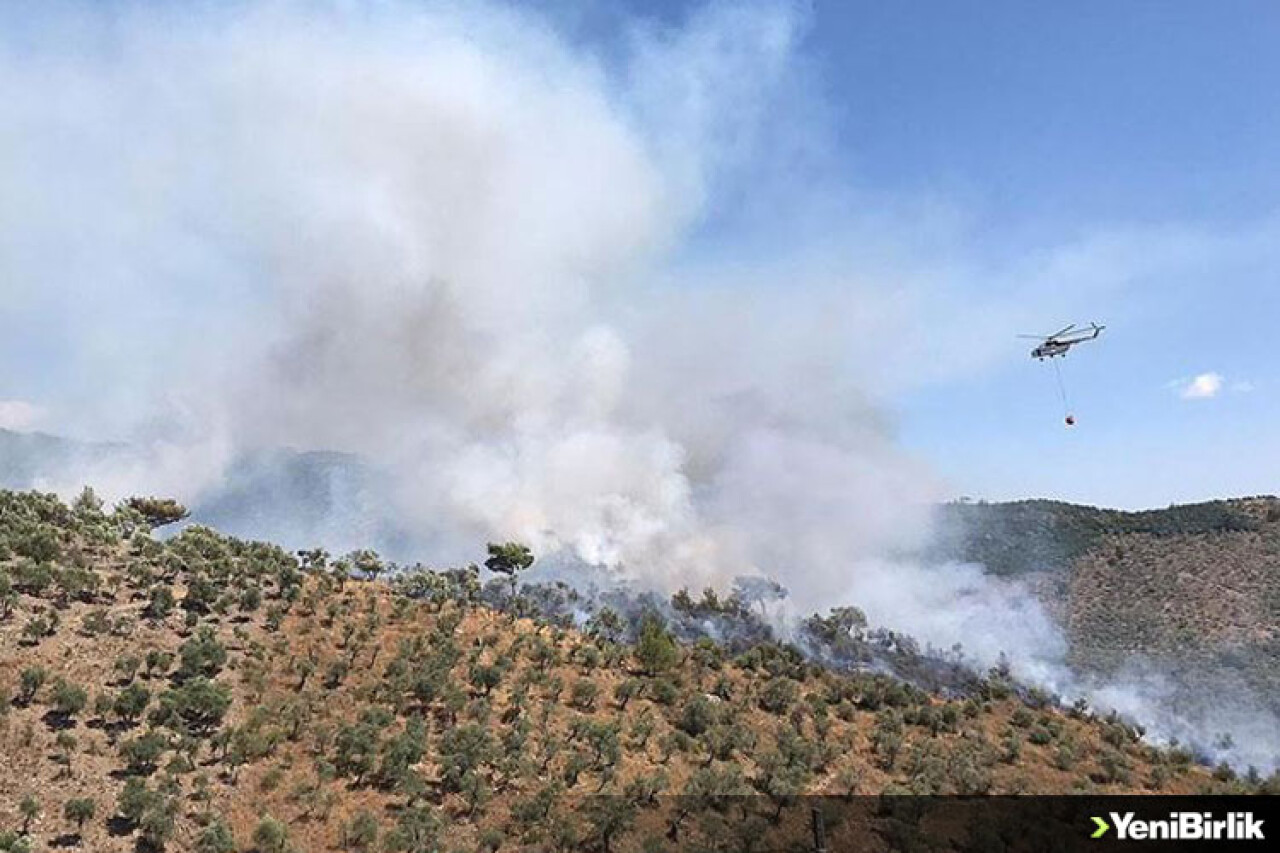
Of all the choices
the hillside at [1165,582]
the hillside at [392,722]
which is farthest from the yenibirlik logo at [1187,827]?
the hillside at [1165,582]

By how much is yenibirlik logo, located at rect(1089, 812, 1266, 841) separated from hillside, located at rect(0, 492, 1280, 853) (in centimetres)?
394

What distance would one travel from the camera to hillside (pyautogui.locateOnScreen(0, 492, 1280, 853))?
87.0 feet

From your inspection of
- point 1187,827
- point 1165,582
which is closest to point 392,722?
point 1187,827

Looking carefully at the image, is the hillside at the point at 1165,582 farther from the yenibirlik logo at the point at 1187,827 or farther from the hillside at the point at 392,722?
the yenibirlik logo at the point at 1187,827

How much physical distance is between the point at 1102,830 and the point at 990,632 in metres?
66.7

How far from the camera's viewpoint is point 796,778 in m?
33.9

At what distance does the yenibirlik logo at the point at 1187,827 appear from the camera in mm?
30188

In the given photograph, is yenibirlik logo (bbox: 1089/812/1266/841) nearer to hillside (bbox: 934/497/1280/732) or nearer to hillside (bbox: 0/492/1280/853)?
hillside (bbox: 0/492/1280/853)

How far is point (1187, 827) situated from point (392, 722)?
1186 inches

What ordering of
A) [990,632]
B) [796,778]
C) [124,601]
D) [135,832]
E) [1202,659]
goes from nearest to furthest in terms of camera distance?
[135,832], [796,778], [124,601], [1202,659], [990,632]

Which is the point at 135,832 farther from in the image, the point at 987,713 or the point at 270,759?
the point at 987,713

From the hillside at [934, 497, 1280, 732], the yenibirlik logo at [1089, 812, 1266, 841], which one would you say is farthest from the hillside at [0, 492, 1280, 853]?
the hillside at [934, 497, 1280, 732]

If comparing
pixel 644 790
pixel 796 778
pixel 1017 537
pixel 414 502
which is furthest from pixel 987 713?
pixel 414 502

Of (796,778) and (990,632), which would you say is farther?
(990,632)
